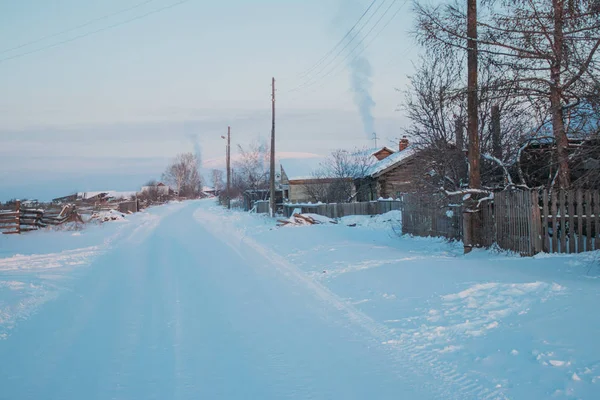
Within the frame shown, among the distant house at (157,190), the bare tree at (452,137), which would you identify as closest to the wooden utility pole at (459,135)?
the bare tree at (452,137)

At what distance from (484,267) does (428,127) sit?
803 cm

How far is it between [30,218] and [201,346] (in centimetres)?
2833

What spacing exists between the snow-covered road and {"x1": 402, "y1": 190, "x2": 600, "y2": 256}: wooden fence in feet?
16.0

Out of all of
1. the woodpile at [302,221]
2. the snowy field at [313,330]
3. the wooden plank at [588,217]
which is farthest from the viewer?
the woodpile at [302,221]

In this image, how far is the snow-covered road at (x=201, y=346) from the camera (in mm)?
5207

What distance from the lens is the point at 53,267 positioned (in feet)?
47.8

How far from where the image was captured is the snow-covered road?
5207mm

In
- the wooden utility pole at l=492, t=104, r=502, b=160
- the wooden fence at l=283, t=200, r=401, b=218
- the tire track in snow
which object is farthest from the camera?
the wooden fence at l=283, t=200, r=401, b=218

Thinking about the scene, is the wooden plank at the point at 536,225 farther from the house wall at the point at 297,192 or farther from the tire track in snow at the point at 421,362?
the house wall at the point at 297,192

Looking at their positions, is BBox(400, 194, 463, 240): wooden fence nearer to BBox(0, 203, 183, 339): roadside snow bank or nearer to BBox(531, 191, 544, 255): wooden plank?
BBox(531, 191, 544, 255): wooden plank

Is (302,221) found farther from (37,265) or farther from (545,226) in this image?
(545,226)

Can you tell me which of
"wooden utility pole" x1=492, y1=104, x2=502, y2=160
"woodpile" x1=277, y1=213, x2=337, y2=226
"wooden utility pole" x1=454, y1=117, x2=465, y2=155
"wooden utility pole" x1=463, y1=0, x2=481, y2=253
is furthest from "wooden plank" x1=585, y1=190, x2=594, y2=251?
"woodpile" x1=277, y1=213, x2=337, y2=226

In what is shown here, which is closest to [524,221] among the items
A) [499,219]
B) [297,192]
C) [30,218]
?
[499,219]

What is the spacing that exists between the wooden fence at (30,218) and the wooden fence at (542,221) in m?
25.9
